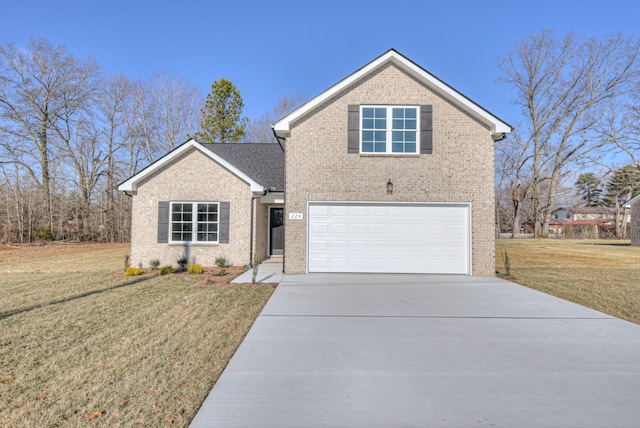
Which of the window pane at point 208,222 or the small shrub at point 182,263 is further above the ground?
the window pane at point 208,222

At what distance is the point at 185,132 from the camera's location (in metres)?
30.7

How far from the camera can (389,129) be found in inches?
381

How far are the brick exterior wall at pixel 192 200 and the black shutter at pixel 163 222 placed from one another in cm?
16

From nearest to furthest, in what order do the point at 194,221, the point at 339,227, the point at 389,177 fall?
1. the point at 389,177
2. the point at 339,227
3. the point at 194,221

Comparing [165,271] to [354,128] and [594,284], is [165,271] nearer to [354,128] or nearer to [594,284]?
[354,128]

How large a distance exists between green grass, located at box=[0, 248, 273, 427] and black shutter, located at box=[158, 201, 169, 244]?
11.9 ft

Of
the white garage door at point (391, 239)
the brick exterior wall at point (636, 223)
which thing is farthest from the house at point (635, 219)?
the white garage door at point (391, 239)

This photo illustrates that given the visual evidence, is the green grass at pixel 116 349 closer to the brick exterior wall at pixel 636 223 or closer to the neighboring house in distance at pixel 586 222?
the brick exterior wall at pixel 636 223

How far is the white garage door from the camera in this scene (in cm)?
952

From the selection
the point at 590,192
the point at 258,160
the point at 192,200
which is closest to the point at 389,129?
the point at 258,160

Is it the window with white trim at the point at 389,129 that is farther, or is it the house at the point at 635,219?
the house at the point at 635,219

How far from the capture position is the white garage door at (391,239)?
9.52m

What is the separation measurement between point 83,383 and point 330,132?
809cm

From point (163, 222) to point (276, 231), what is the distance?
4413 mm
